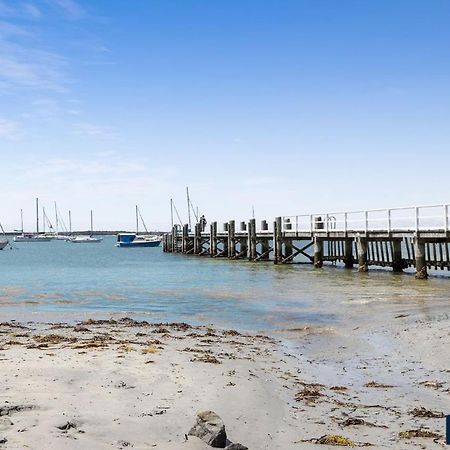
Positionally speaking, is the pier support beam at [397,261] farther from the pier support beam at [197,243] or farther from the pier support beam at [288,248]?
the pier support beam at [197,243]

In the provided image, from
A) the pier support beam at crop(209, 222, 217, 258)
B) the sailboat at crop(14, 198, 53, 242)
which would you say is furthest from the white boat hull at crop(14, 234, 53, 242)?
the pier support beam at crop(209, 222, 217, 258)

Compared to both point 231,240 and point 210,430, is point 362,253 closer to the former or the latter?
point 231,240

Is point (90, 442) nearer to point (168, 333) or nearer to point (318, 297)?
point (168, 333)

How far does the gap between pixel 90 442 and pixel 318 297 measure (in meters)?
18.8

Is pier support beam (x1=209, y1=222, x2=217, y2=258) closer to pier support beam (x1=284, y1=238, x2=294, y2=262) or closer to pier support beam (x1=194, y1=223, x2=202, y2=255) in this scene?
pier support beam (x1=194, y1=223, x2=202, y2=255)

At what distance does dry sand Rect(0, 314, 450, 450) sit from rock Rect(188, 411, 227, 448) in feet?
→ 0.30

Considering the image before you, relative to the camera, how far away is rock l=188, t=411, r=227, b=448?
19.2 feet

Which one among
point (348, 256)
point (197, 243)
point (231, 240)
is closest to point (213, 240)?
point (231, 240)

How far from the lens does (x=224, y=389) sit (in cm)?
848

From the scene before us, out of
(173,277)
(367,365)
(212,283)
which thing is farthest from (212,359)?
(173,277)

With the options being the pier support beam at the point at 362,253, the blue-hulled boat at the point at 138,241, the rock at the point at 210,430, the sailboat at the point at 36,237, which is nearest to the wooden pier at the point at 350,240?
the pier support beam at the point at 362,253

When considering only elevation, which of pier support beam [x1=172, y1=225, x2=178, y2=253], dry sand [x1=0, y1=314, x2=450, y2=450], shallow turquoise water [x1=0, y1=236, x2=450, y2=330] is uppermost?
pier support beam [x1=172, y1=225, x2=178, y2=253]

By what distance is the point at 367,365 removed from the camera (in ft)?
36.7

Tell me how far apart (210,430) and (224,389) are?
256 centimetres
